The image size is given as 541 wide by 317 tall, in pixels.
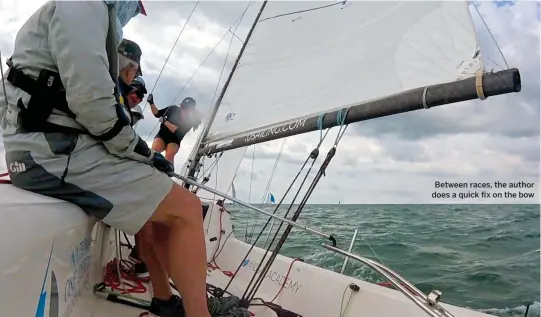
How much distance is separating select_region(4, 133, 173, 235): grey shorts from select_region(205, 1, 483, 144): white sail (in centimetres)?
105

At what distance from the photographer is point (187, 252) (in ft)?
4.31

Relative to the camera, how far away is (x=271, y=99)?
232 centimetres

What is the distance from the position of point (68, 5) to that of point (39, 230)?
53cm

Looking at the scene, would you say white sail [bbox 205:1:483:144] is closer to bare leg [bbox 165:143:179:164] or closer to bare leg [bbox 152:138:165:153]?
bare leg [bbox 165:143:179:164]

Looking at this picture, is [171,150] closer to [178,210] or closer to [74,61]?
[178,210]

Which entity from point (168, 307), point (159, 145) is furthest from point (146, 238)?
point (159, 145)

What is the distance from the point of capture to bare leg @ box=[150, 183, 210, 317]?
1.30m

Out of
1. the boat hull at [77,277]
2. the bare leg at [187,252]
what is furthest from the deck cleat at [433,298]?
the bare leg at [187,252]

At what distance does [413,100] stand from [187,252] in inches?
38.6

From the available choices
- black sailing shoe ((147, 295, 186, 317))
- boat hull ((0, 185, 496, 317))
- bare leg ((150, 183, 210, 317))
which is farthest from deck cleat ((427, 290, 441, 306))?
black sailing shoe ((147, 295, 186, 317))

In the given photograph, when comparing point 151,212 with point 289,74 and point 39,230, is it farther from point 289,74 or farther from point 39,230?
point 289,74

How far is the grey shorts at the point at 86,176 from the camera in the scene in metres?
1.08

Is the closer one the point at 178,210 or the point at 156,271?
the point at 178,210

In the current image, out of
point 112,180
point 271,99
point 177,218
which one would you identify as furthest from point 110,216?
point 271,99
